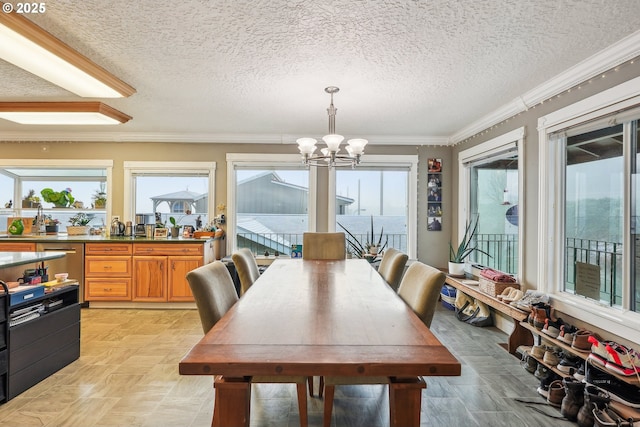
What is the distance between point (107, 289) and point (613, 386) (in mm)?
5058

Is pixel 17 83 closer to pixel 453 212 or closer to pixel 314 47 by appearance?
pixel 314 47

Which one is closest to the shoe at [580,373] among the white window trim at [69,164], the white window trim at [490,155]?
the white window trim at [490,155]

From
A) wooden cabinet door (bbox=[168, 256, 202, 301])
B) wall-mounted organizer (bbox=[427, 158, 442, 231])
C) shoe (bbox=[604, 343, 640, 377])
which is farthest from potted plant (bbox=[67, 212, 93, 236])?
Result: shoe (bbox=[604, 343, 640, 377])

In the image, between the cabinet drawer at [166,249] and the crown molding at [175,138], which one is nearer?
the cabinet drawer at [166,249]

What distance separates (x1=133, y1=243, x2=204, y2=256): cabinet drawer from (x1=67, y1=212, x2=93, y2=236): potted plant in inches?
46.8

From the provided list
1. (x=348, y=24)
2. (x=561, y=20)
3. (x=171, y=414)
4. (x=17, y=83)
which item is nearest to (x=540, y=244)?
(x=561, y=20)

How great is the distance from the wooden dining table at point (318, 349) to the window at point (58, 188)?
429cm

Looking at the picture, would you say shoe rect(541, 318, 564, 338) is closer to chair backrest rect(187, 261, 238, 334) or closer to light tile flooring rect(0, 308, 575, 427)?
light tile flooring rect(0, 308, 575, 427)

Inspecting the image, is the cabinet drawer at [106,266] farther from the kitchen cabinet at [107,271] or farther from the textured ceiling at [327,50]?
the textured ceiling at [327,50]

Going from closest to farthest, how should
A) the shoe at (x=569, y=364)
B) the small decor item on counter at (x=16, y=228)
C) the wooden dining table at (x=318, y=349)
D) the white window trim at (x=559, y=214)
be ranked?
the wooden dining table at (x=318, y=349) < the white window trim at (x=559, y=214) < the shoe at (x=569, y=364) < the small decor item on counter at (x=16, y=228)

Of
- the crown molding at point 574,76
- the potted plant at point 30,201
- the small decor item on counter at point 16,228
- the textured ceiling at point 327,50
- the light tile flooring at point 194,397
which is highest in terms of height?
the textured ceiling at point 327,50

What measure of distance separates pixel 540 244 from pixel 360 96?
215 cm

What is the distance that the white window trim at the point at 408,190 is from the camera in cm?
488

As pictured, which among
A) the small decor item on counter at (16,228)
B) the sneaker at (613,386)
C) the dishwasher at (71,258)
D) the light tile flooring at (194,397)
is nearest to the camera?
the sneaker at (613,386)
